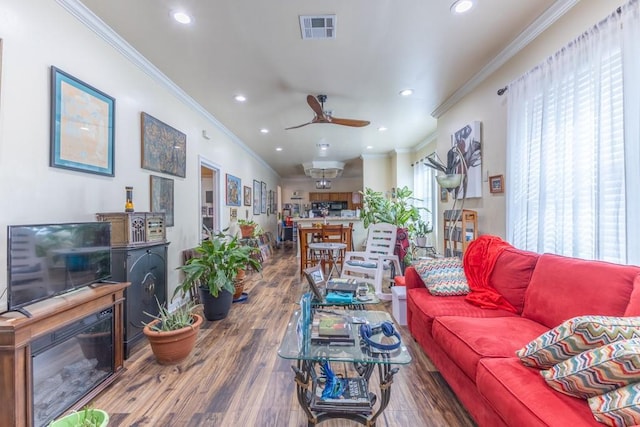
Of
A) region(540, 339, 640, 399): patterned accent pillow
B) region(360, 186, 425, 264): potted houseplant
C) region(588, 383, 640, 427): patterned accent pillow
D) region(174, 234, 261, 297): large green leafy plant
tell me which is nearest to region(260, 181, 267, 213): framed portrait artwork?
region(360, 186, 425, 264): potted houseplant

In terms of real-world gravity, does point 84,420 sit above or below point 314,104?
below

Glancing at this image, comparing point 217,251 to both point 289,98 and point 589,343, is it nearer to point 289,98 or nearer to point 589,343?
point 289,98

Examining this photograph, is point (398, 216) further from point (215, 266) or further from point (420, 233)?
point (215, 266)

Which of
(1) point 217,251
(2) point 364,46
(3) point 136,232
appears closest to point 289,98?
(2) point 364,46

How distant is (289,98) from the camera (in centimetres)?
367

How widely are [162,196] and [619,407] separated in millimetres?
3667

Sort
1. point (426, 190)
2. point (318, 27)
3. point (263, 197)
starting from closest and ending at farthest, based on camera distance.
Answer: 1. point (318, 27)
2. point (426, 190)
3. point (263, 197)

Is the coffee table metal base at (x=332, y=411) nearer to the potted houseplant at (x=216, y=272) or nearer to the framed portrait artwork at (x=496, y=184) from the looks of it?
the potted houseplant at (x=216, y=272)

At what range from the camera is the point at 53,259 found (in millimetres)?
A: 1615

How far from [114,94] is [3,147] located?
107 centimetres

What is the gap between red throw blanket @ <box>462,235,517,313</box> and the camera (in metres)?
2.11

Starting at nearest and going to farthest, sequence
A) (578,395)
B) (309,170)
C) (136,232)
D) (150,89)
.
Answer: (578,395), (136,232), (150,89), (309,170)

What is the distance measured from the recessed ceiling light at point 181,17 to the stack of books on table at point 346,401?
2.76 meters

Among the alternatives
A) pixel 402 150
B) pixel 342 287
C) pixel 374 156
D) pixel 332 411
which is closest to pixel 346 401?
pixel 332 411
